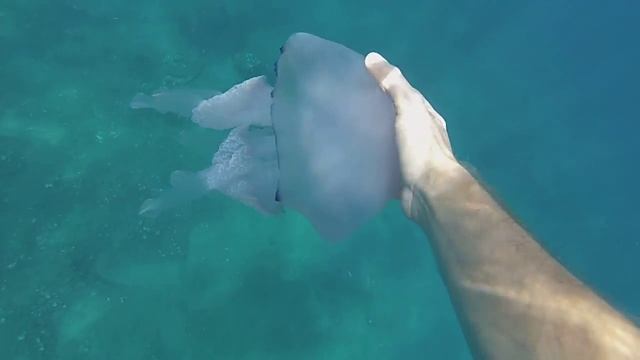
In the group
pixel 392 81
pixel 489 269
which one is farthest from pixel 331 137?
pixel 489 269

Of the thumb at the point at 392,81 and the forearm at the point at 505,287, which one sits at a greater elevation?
the thumb at the point at 392,81

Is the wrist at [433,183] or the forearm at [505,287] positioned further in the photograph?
the wrist at [433,183]

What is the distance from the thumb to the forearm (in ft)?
1.10

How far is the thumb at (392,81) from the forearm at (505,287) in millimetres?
335

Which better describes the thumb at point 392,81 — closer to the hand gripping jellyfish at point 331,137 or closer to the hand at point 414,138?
the hand at point 414,138

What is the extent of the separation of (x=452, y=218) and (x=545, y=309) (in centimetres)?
48

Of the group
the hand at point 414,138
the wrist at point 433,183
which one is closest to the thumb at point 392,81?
the hand at point 414,138

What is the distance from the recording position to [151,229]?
5246mm

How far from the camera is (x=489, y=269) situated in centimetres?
204

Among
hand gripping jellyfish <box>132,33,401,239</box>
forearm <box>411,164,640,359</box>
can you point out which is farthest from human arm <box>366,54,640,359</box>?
hand gripping jellyfish <box>132,33,401,239</box>

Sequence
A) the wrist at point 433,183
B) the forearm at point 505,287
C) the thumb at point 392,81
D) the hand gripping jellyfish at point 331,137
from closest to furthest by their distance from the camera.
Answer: the forearm at point 505,287, the wrist at point 433,183, the thumb at point 392,81, the hand gripping jellyfish at point 331,137

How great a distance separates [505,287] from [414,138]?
73 cm

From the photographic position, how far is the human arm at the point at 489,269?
1736mm

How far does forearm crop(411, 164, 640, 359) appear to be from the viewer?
172cm
